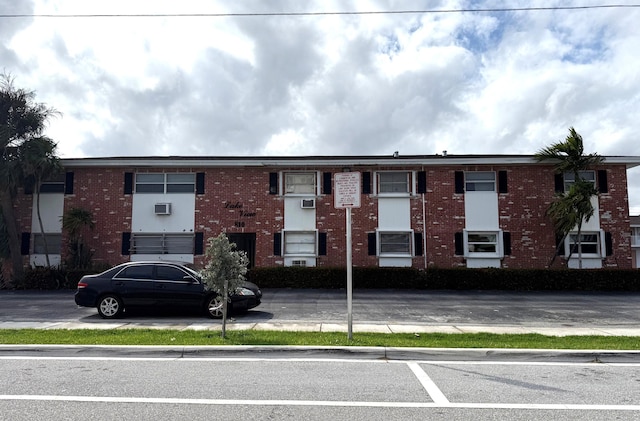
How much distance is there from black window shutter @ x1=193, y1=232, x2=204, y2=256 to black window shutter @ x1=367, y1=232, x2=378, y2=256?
7.30 meters

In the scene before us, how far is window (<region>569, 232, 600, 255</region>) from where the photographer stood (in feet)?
66.2

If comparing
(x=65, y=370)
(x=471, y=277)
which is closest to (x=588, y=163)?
(x=471, y=277)

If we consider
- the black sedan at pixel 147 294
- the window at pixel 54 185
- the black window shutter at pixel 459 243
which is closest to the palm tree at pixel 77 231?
the window at pixel 54 185

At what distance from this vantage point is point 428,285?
18.5 meters

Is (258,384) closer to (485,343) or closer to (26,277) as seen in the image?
(485,343)

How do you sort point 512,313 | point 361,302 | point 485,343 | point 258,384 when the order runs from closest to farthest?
point 258,384, point 485,343, point 512,313, point 361,302

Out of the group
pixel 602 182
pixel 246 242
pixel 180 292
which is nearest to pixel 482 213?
pixel 602 182

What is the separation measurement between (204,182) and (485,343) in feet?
50.3

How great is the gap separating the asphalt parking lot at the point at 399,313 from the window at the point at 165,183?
5.72 metres

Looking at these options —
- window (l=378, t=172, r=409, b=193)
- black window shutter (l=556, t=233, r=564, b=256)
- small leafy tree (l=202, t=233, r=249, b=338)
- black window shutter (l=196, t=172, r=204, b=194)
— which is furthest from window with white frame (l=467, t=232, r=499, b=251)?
small leafy tree (l=202, t=233, r=249, b=338)

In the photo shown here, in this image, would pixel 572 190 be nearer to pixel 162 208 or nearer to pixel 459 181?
pixel 459 181

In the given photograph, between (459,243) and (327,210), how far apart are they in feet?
19.4

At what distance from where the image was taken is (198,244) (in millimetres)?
20500

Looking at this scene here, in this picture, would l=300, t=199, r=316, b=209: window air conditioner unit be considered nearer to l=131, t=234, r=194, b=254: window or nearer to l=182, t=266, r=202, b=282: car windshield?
l=131, t=234, r=194, b=254: window
